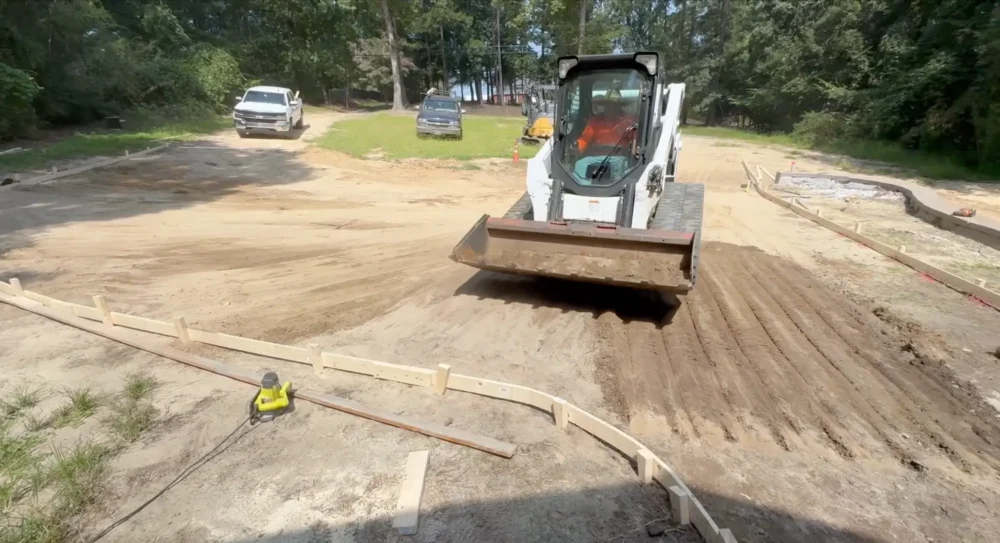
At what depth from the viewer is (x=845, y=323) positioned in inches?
236

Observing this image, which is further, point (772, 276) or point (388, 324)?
point (772, 276)

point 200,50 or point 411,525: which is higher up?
point 200,50

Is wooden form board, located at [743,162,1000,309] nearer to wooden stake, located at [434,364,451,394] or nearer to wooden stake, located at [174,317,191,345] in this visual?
wooden stake, located at [434,364,451,394]

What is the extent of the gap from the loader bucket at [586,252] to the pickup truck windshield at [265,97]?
57.8 ft

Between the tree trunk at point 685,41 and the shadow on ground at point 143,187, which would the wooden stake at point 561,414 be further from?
the tree trunk at point 685,41

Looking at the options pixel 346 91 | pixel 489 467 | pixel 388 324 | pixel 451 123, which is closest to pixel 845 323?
pixel 489 467

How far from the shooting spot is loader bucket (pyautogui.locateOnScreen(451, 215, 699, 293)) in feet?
18.1

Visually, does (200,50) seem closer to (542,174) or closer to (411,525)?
(542,174)

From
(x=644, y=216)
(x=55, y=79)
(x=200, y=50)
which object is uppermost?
(x=200, y=50)

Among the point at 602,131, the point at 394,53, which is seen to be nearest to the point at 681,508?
the point at 602,131

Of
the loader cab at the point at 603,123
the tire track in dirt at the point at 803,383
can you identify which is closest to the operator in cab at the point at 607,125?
the loader cab at the point at 603,123

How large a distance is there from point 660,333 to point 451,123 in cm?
1751

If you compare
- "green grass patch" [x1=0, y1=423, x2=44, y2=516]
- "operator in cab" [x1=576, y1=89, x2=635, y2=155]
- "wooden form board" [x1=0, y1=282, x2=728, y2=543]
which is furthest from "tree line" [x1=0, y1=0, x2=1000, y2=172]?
"green grass patch" [x1=0, y1=423, x2=44, y2=516]

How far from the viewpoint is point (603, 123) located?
21.9 feet
